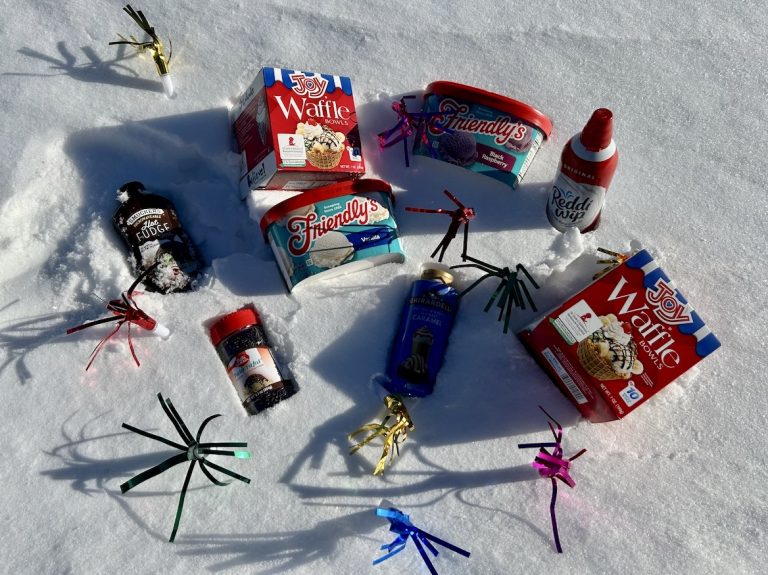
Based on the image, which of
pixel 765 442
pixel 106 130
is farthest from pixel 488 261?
pixel 106 130

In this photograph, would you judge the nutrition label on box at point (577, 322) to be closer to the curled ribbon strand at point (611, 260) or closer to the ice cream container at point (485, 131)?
the curled ribbon strand at point (611, 260)

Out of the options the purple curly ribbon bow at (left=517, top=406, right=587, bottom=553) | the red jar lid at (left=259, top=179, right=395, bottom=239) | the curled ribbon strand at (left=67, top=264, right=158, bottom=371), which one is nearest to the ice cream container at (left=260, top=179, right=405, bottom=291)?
the red jar lid at (left=259, top=179, right=395, bottom=239)

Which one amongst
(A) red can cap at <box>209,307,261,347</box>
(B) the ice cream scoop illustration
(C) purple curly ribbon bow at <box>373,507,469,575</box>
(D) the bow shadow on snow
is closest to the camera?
(C) purple curly ribbon bow at <box>373,507,469,575</box>

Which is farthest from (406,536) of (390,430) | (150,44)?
(150,44)

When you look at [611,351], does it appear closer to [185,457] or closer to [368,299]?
[368,299]

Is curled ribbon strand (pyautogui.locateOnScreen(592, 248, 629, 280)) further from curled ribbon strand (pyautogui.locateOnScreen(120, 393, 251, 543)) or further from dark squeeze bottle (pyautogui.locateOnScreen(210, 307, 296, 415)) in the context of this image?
curled ribbon strand (pyautogui.locateOnScreen(120, 393, 251, 543))

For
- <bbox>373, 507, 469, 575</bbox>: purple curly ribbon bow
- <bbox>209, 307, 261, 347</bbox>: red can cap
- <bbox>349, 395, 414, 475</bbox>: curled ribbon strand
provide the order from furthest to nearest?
<bbox>209, 307, 261, 347</bbox>: red can cap → <bbox>349, 395, 414, 475</bbox>: curled ribbon strand → <bbox>373, 507, 469, 575</bbox>: purple curly ribbon bow
